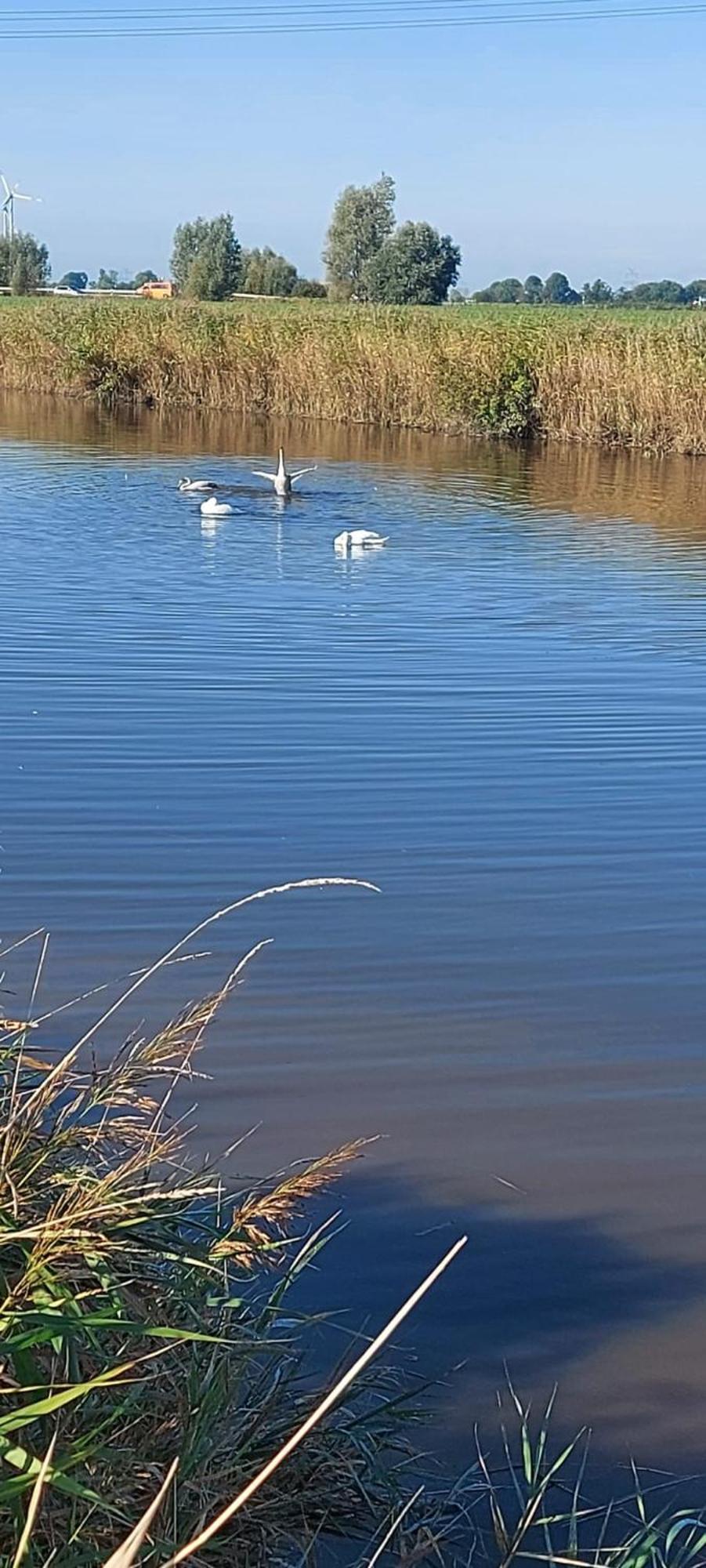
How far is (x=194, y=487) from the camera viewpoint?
15047 millimetres

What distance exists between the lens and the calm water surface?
3.33 meters

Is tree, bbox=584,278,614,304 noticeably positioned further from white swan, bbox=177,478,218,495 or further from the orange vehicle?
white swan, bbox=177,478,218,495

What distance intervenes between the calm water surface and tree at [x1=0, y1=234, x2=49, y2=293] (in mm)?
55051

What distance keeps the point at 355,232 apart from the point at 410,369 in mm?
54356

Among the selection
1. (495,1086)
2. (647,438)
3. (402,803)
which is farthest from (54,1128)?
(647,438)

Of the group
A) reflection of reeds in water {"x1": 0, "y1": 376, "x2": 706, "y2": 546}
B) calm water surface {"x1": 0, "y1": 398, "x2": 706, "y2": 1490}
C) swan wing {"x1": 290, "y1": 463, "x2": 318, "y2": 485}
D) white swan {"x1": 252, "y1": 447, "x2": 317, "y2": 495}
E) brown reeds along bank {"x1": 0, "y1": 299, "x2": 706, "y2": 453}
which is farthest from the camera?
brown reeds along bank {"x1": 0, "y1": 299, "x2": 706, "y2": 453}

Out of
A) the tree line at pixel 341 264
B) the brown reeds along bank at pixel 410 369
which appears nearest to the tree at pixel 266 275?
the tree line at pixel 341 264

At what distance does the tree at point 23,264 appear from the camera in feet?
209

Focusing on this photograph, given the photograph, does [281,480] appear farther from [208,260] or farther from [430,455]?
[208,260]

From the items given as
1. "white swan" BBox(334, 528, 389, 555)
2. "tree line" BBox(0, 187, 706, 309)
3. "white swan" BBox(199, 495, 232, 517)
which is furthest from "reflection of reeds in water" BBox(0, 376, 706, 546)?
"tree line" BBox(0, 187, 706, 309)

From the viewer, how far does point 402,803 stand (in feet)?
20.7

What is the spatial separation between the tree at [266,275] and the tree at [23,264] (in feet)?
27.0

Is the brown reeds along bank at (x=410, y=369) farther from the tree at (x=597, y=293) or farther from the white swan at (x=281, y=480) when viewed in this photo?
the tree at (x=597, y=293)

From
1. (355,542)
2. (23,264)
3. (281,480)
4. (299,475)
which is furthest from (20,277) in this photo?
(355,542)
